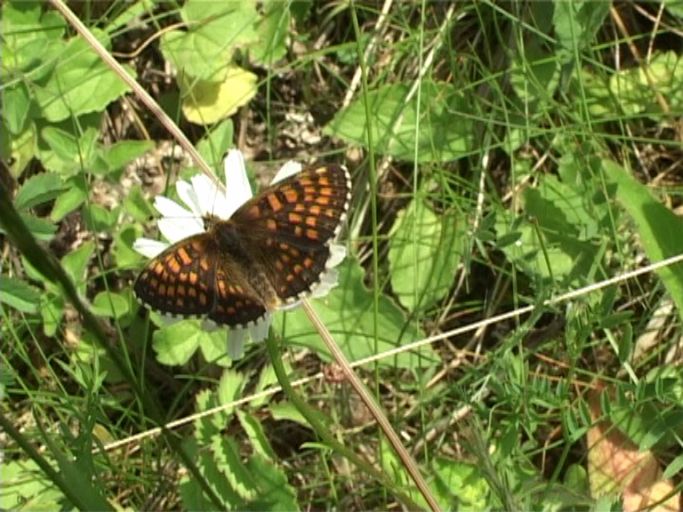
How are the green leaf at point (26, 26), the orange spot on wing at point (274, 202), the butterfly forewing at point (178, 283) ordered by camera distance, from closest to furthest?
the butterfly forewing at point (178, 283)
the orange spot on wing at point (274, 202)
the green leaf at point (26, 26)

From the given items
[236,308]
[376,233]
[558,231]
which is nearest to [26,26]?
[376,233]

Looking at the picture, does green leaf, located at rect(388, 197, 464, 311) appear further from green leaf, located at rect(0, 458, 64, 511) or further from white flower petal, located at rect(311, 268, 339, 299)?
green leaf, located at rect(0, 458, 64, 511)

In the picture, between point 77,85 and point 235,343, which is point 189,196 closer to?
point 235,343

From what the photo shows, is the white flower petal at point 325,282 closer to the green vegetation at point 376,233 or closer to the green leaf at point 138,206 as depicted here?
the green vegetation at point 376,233

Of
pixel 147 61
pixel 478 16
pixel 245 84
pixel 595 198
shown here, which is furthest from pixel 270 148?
pixel 595 198

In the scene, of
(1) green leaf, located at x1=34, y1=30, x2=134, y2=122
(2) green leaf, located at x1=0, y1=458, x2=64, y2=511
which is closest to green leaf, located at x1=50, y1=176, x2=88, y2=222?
(1) green leaf, located at x1=34, y1=30, x2=134, y2=122

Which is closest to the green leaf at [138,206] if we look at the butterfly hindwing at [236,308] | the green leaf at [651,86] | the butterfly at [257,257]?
the butterfly at [257,257]
